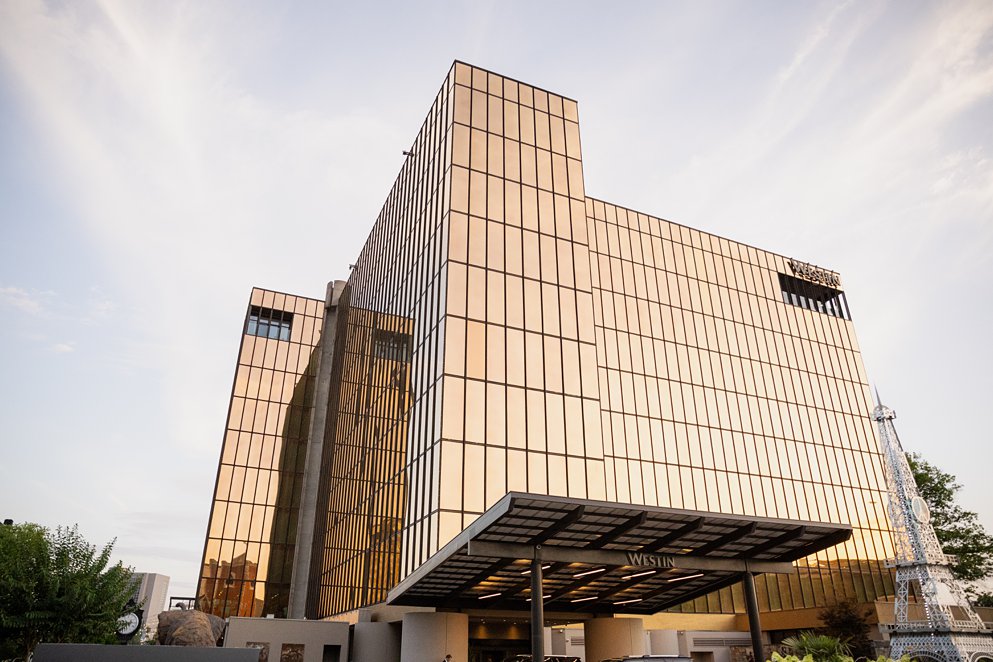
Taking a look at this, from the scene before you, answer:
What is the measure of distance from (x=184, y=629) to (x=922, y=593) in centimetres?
4274

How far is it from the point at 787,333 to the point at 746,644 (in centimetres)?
2691

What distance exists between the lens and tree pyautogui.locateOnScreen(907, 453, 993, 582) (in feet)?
186

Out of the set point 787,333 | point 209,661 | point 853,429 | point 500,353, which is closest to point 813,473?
point 853,429

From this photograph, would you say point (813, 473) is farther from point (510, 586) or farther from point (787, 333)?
point (510, 586)

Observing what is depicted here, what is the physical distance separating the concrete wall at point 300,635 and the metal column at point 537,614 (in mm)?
18823

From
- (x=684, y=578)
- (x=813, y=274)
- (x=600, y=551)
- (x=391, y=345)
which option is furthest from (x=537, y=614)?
(x=813, y=274)

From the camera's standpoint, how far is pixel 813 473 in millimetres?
54031

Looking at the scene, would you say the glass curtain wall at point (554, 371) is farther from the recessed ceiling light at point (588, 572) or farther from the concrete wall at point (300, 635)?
the recessed ceiling light at point (588, 572)

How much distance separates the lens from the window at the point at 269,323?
65.9 metres

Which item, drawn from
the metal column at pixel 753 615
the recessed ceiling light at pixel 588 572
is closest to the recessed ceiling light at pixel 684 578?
the metal column at pixel 753 615

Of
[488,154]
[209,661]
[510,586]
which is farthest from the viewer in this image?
[488,154]

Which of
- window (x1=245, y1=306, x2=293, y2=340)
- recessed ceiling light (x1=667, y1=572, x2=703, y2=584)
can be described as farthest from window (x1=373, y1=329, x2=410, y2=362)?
window (x1=245, y1=306, x2=293, y2=340)

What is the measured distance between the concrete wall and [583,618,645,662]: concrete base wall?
12.5 m

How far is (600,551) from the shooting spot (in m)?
21.3
